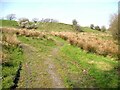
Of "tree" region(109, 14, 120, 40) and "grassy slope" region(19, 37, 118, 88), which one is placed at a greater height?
"tree" region(109, 14, 120, 40)

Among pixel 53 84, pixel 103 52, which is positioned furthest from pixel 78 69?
pixel 103 52

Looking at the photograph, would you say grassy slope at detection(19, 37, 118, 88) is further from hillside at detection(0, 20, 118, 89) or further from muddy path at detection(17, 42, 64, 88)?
muddy path at detection(17, 42, 64, 88)

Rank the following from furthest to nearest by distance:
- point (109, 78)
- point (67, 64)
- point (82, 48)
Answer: point (82, 48) → point (67, 64) → point (109, 78)

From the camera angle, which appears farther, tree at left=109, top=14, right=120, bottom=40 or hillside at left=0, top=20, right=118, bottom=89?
tree at left=109, top=14, right=120, bottom=40

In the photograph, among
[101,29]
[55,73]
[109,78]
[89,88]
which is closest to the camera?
[89,88]

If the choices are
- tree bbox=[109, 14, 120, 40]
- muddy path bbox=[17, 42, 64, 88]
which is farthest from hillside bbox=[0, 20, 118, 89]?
tree bbox=[109, 14, 120, 40]

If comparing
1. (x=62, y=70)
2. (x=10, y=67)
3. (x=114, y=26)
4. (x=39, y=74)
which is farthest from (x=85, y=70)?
(x=114, y=26)

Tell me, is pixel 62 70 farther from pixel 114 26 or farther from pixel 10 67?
pixel 114 26

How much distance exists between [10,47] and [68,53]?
4.67m

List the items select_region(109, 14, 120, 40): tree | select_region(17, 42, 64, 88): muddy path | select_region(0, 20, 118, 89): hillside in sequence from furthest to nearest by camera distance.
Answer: select_region(109, 14, 120, 40): tree → select_region(0, 20, 118, 89): hillside → select_region(17, 42, 64, 88): muddy path

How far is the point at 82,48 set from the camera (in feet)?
68.1

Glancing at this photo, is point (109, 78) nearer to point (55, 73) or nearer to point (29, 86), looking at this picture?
point (55, 73)

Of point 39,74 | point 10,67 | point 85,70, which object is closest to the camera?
point 39,74

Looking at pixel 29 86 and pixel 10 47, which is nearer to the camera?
pixel 29 86
